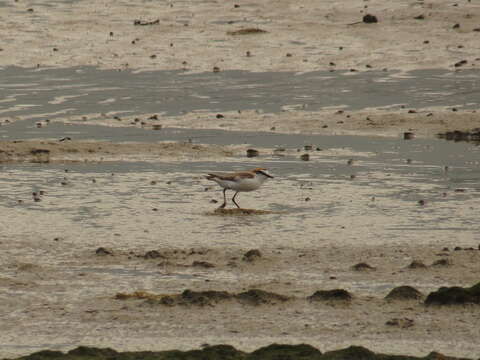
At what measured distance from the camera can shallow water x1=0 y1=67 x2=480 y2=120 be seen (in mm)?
24891

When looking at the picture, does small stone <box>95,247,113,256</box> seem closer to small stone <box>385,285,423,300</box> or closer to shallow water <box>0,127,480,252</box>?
shallow water <box>0,127,480,252</box>

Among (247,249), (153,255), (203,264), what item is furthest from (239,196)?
(203,264)

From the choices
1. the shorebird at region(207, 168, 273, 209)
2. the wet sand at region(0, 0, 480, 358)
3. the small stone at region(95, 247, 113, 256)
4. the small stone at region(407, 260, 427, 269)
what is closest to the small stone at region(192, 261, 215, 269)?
the wet sand at region(0, 0, 480, 358)

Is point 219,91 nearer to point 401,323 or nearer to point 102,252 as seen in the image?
point 102,252

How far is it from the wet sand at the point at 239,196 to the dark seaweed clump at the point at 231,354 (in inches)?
17.3

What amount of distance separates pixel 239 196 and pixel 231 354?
28.0 feet

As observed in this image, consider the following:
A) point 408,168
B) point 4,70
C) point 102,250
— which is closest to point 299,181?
point 408,168

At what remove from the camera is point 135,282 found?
12.1 meters

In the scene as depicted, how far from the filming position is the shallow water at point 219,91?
24891 mm

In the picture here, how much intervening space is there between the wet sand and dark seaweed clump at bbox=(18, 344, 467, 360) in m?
0.44

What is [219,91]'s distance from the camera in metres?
26.5

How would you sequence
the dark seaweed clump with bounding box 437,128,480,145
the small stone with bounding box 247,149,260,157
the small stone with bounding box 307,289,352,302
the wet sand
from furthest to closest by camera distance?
the dark seaweed clump with bounding box 437,128,480,145 → the small stone with bounding box 247,149,260,157 → the small stone with bounding box 307,289,352,302 → the wet sand

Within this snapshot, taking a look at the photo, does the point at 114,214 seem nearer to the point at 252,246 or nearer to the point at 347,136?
the point at 252,246

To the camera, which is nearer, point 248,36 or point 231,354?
point 231,354
